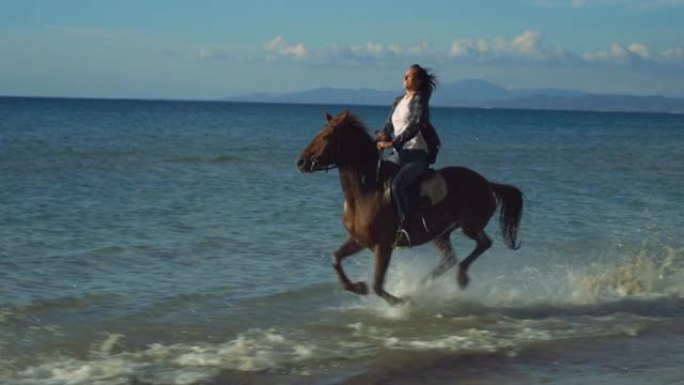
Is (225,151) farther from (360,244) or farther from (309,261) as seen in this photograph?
(360,244)

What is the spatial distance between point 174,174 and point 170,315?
792 inches

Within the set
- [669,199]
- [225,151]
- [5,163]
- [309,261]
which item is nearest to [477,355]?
[309,261]

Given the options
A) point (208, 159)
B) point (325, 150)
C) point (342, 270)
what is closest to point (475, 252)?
point (342, 270)

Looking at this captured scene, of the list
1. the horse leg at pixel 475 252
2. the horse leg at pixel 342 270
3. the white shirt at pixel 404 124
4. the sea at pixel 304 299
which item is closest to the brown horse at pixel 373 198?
the horse leg at pixel 342 270

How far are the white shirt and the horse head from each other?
57 centimetres

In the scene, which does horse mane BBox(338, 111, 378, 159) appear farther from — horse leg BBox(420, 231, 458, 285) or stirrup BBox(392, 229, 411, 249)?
horse leg BBox(420, 231, 458, 285)

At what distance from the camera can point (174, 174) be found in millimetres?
30359

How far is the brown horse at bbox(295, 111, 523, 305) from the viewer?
10.1 m

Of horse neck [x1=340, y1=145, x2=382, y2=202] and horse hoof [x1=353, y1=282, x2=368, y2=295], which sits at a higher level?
horse neck [x1=340, y1=145, x2=382, y2=202]

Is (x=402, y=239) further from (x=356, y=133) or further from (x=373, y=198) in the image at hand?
(x=356, y=133)

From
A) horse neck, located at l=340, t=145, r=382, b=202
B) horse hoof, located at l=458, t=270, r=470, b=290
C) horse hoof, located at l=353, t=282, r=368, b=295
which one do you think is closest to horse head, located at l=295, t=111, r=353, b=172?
horse neck, located at l=340, t=145, r=382, b=202

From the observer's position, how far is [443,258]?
11234 millimetres

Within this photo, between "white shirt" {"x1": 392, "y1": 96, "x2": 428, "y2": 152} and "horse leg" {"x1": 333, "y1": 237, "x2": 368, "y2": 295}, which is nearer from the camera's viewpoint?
"white shirt" {"x1": 392, "y1": 96, "x2": 428, "y2": 152}

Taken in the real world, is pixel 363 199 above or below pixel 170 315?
above
